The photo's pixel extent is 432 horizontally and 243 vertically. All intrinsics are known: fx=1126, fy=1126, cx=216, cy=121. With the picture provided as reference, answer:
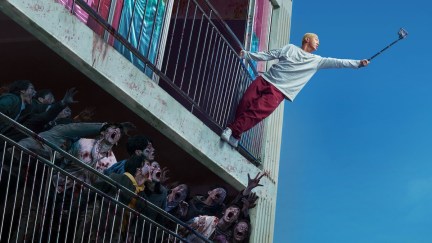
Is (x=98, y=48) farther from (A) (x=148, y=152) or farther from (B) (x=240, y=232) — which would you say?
(B) (x=240, y=232)

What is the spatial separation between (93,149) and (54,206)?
5.09ft

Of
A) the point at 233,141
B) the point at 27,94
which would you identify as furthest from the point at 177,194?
the point at 27,94

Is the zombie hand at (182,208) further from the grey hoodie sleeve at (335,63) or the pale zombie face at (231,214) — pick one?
the grey hoodie sleeve at (335,63)

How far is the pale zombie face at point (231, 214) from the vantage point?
14.3 meters

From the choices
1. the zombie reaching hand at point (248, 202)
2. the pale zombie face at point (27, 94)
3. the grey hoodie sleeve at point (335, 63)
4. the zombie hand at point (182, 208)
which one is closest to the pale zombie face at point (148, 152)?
the zombie hand at point (182, 208)

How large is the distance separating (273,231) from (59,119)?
589 cm

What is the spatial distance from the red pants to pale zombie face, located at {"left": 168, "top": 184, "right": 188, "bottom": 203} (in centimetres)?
155

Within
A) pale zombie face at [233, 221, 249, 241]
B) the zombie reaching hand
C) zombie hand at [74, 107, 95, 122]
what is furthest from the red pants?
zombie hand at [74, 107, 95, 122]

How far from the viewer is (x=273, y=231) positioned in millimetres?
16844

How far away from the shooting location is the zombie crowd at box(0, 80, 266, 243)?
1108 centimetres

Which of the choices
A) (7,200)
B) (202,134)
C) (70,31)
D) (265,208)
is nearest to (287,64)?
(202,134)

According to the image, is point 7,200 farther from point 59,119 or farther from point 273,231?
point 273,231

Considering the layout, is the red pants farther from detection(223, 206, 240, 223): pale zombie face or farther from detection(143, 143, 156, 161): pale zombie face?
detection(143, 143, 156, 161): pale zombie face

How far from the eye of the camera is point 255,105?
14.9 meters
